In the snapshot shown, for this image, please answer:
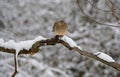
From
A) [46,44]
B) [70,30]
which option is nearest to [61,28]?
[46,44]

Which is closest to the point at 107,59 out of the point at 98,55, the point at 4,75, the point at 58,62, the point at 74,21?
the point at 98,55

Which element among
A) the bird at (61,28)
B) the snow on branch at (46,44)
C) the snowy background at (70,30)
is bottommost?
the snowy background at (70,30)

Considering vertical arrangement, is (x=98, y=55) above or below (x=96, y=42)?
above

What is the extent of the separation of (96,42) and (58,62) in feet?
1.59

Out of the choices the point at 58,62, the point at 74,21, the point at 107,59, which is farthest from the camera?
the point at 74,21

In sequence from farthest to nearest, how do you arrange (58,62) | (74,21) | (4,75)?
(74,21)
(58,62)
(4,75)

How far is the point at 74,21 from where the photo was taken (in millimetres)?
4547

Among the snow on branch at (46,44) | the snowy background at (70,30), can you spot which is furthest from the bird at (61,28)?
the snowy background at (70,30)

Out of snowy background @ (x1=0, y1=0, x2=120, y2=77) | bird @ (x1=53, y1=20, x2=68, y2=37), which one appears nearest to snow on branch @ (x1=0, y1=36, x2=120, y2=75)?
bird @ (x1=53, y1=20, x2=68, y2=37)

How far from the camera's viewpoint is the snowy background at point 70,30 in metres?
4.22

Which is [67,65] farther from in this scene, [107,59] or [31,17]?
[107,59]

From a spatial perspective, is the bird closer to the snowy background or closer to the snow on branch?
the snow on branch

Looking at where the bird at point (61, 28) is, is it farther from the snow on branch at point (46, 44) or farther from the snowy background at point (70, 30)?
the snowy background at point (70, 30)

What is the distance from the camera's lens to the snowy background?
4.22m
